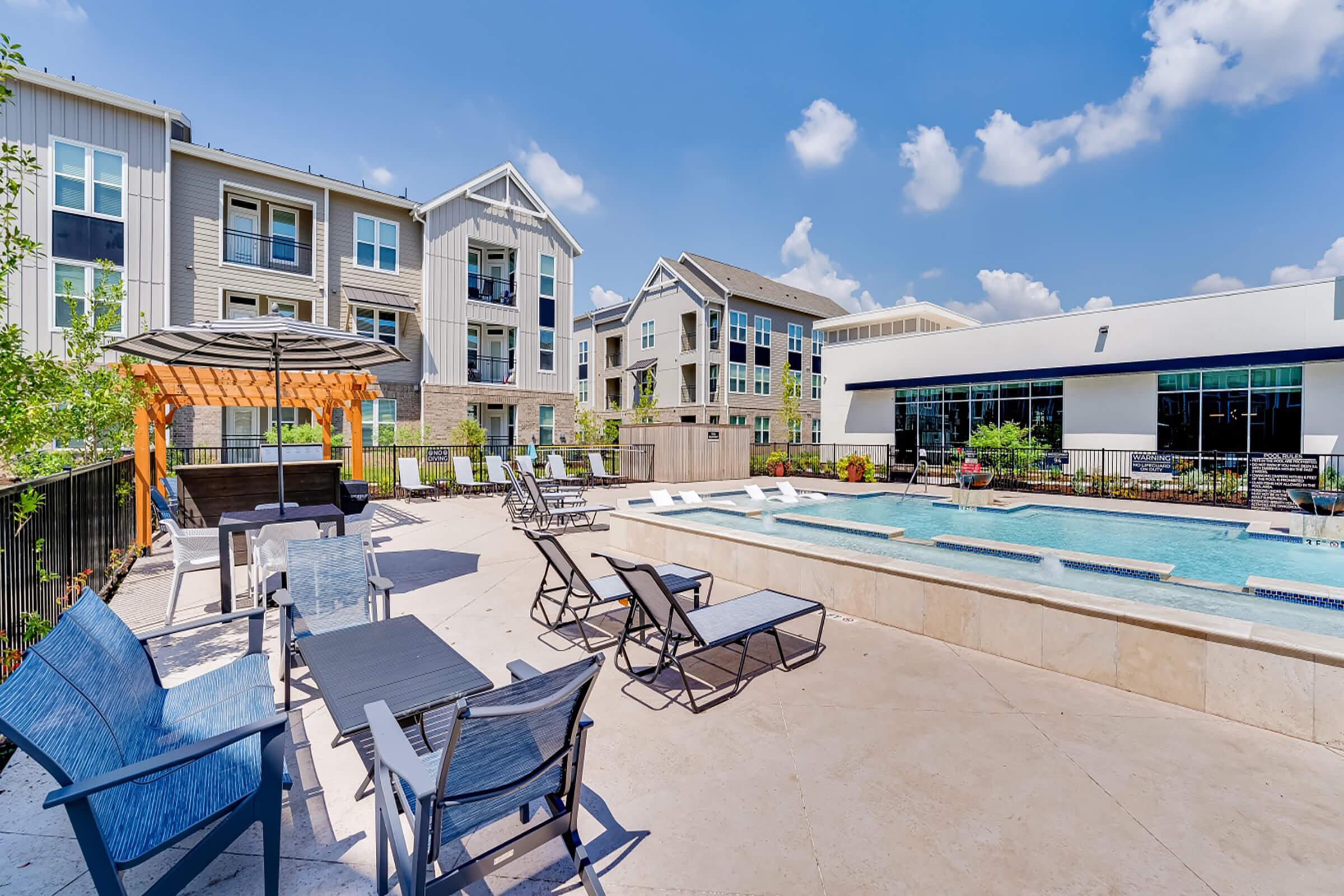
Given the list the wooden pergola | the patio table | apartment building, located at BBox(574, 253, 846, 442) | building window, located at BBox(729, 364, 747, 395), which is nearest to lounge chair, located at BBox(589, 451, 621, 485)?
the wooden pergola

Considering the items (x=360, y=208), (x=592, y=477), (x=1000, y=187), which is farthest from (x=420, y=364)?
(x=1000, y=187)

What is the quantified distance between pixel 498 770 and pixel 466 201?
77.8ft

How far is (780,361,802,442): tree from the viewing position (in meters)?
32.1

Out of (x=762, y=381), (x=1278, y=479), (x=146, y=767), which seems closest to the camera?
(x=146, y=767)

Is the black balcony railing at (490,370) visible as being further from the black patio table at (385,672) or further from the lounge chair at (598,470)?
the black patio table at (385,672)

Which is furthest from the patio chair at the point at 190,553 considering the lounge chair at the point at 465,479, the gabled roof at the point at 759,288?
the gabled roof at the point at 759,288

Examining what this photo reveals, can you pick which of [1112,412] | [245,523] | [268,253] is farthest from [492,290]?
[1112,412]

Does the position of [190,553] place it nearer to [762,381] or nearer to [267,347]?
[267,347]

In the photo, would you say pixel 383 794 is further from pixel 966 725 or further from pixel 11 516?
pixel 11 516

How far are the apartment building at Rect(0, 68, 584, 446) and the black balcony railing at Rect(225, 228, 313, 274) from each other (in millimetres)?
45

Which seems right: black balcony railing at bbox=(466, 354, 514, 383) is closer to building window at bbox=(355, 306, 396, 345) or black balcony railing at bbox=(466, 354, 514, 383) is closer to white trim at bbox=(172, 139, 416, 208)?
building window at bbox=(355, 306, 396, 345)

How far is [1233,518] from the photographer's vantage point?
34.6 feet

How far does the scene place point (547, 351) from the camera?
79.0 ft

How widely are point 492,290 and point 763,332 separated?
15380mm
